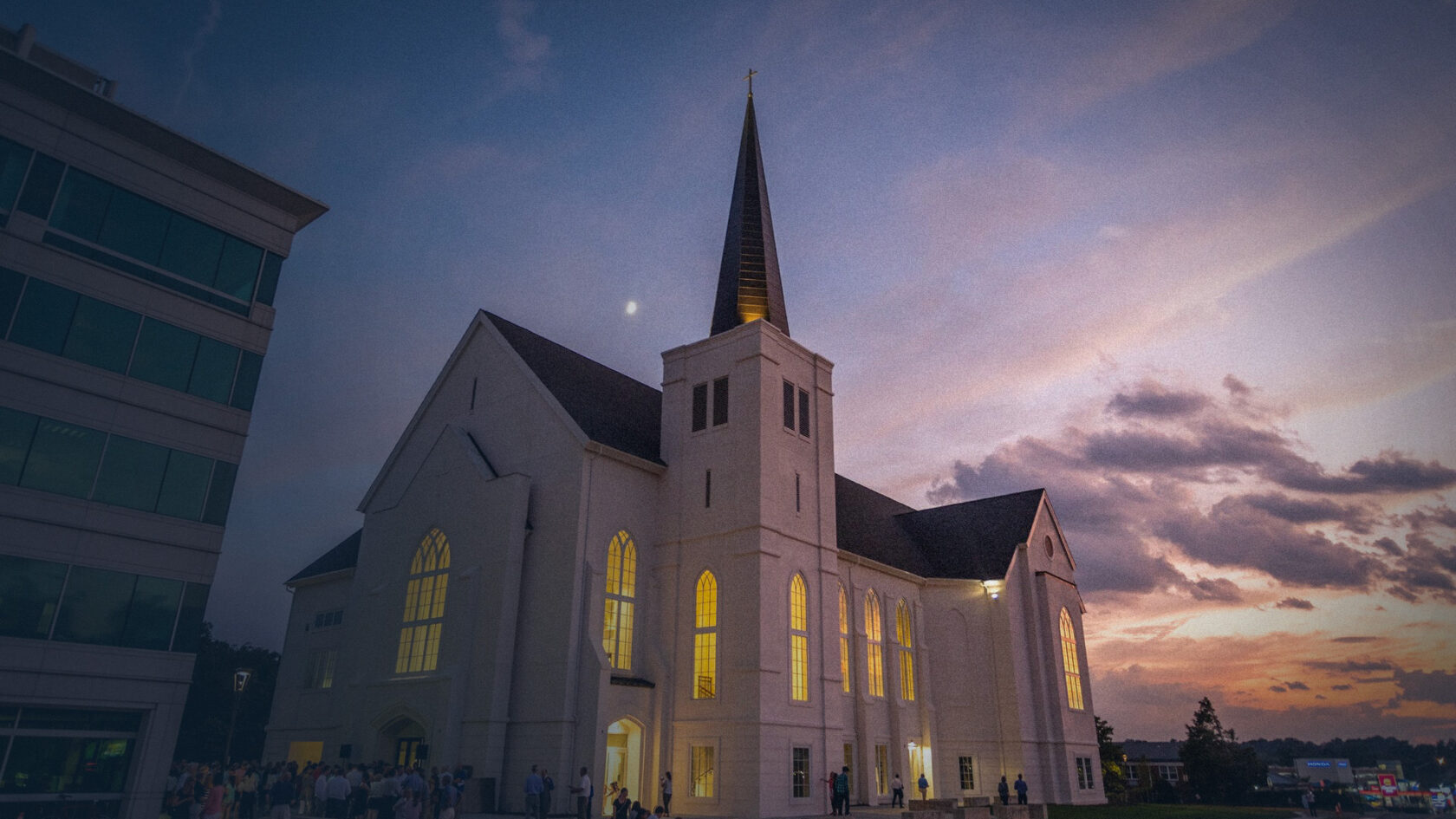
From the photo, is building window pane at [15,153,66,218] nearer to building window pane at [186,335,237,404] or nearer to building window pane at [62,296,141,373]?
building window pane at [62,296,141,373]

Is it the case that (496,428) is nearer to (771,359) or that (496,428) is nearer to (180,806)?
(771,359)

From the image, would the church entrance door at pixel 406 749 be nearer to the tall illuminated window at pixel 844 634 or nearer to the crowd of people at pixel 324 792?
the crowd of people at pixel 324 792

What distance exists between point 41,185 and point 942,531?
38892 millimetres

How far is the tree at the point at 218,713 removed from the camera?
56125 millimetres

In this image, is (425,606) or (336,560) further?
(336,560)

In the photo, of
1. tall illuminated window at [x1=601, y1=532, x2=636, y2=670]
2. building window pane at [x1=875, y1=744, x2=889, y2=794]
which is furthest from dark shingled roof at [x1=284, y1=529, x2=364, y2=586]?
building window pane at [x1=875, y1=744, x2=889, y2=794]

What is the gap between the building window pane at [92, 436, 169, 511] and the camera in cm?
2080

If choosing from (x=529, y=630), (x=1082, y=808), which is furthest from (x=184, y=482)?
(x=1082, y=808)

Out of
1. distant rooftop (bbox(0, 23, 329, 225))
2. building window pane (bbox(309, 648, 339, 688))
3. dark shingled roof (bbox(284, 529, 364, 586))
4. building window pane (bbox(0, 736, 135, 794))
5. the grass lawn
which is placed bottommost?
the grass lawn

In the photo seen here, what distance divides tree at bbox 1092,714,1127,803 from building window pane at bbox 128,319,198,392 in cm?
4996

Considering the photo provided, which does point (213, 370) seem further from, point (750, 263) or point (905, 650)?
point (905, 650)

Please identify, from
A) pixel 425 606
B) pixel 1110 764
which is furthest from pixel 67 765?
pixel 1110 764

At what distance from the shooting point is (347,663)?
104 feet

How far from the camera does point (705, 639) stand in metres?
28.6
